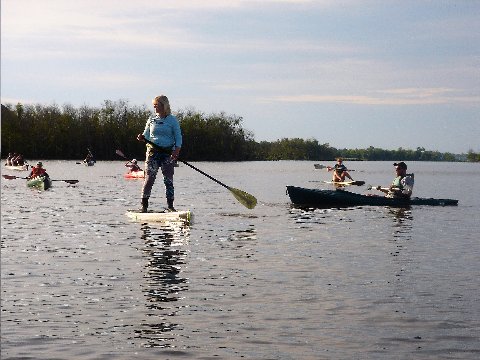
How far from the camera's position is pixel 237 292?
10.5m

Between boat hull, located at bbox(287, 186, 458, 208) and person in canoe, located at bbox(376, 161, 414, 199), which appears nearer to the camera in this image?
person in canoe, located at bbox(376, 161, 414, 199)

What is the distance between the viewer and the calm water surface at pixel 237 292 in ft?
25.5

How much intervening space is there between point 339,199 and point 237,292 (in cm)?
1751

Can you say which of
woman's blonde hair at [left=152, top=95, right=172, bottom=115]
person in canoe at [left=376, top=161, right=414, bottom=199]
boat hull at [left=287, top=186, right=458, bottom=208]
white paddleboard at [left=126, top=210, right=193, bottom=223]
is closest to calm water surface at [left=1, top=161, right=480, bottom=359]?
white paddleboard at [left=126, top=210, right=193, bottom=223]

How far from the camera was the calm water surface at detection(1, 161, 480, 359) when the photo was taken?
7758 mm

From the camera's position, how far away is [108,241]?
16.3 m

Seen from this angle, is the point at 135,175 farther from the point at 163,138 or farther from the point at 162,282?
the point at 162,282

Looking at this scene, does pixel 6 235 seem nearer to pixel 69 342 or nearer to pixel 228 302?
pixel 228 302

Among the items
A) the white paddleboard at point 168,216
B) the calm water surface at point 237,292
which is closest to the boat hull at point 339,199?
the calm water surface at point 237,292

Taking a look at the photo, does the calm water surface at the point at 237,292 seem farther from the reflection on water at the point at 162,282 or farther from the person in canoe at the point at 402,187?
the person in canoe at the point at 402,187

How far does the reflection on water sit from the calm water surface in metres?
0.02

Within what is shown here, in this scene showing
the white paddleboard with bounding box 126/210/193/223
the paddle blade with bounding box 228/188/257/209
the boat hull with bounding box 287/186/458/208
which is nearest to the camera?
the white paddleboard with bounding box 126/210/193/223

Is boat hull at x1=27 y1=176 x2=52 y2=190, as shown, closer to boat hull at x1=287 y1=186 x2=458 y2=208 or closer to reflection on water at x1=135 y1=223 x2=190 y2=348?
boat hull at x1=287 y1=186 x2=458 y2=208

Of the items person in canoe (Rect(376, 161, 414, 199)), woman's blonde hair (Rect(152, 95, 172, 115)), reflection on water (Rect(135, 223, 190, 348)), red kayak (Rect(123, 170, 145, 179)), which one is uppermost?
woman's blonde hair (Rect(152, 95, 172, 115))
